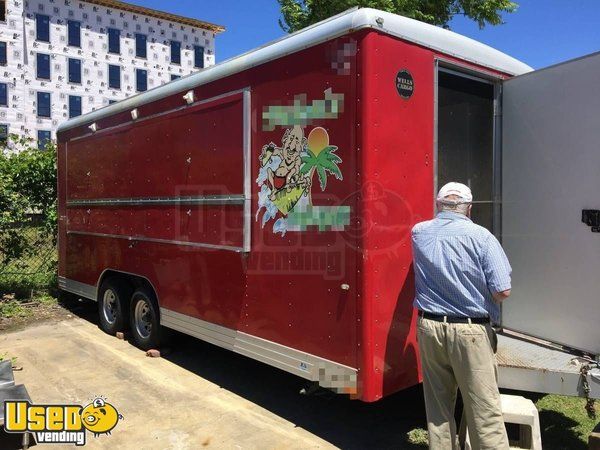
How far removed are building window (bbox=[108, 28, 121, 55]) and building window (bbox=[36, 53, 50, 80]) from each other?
4.82 metres

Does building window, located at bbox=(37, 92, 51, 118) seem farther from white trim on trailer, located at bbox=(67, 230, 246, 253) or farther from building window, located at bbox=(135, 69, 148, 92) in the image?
white trim on trailer, located at bbox=(67, 230, 246, 253)

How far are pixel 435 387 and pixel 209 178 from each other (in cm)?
275

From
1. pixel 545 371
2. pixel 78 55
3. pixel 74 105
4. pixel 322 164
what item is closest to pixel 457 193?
pixel 322 164

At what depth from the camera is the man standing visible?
3010 millimetres

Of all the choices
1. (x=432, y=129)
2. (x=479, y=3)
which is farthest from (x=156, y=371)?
(x=479, y=3)

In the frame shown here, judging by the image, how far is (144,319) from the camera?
637 cm

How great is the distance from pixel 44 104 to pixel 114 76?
5.85m

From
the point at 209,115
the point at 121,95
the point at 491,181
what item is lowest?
the point at 491,181

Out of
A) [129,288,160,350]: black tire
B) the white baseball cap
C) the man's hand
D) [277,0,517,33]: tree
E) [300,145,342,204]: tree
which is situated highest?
[277,0,517,33]: tree

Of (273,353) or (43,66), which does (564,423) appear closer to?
(273,353)

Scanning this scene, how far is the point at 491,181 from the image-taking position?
14.5 ft

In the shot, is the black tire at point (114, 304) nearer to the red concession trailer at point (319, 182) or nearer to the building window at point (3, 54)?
the red concession trailer at point (319, 182)

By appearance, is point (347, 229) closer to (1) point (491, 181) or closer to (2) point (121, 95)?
(1) point (491, 181)

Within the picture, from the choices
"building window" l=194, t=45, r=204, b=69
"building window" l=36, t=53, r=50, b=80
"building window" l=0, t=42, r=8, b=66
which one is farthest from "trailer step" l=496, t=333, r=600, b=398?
"building window" l=194, t=45, r=204, b=69
